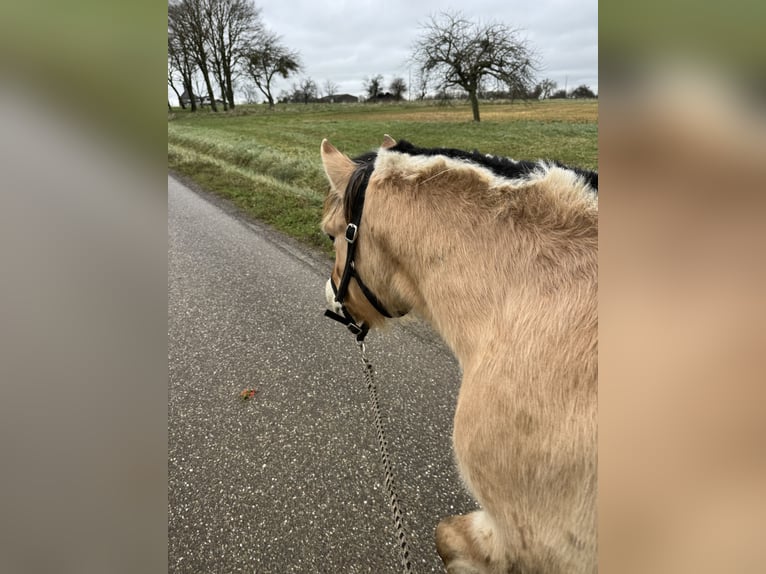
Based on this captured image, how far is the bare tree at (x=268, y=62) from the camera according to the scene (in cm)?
3634

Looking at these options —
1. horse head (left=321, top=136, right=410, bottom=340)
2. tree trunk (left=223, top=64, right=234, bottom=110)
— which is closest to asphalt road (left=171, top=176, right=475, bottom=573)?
horse head (left=321, top=136, right=410, bottom=340)

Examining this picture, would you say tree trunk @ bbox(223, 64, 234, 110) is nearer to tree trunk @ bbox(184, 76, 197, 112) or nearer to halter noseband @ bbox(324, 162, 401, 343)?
tree trunk @ bbox(184, 76, 197, 112)

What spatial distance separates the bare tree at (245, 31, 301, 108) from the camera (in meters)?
36.3

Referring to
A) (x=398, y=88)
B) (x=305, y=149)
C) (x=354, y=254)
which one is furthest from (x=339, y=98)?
(x=354, y=254)

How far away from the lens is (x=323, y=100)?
2282 inches

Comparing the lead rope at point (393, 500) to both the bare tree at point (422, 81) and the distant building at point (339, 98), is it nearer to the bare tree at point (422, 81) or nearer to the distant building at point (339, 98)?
the bare tree at point (422, 81)

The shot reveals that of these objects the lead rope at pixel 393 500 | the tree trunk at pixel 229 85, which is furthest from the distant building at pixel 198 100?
the lead rope at pixel 393 500

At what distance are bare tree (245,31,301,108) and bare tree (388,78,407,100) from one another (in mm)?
11560

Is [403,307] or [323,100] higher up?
[323,100]
